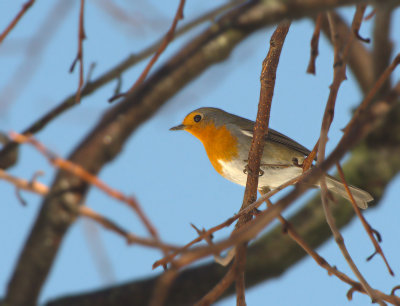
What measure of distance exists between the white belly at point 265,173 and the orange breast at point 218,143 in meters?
0.06

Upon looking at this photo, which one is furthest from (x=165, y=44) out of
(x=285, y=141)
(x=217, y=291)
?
(x=285, y=141)

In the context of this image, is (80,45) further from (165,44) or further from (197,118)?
(197,118)

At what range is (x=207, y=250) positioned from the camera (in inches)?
31.5

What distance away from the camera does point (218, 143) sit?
3.52 metres

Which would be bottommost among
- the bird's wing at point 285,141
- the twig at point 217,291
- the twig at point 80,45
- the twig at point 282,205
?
the twig at point 217,291

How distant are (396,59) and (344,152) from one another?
2.33 ft

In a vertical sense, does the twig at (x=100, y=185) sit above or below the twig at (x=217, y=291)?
above

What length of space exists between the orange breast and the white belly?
2.2 inches

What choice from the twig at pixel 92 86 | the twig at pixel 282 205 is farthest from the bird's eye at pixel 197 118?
the twig at pixel 282 205

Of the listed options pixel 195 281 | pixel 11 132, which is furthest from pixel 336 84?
pixel 195 281

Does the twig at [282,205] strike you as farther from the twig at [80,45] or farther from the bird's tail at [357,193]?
the bird's tail at [357,193]

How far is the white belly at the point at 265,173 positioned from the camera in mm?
3287

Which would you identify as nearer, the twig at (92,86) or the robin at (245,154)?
the twig at (92,86)

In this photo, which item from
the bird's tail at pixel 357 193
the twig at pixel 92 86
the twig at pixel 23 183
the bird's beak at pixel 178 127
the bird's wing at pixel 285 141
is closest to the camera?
the twig at pixel 23 183
